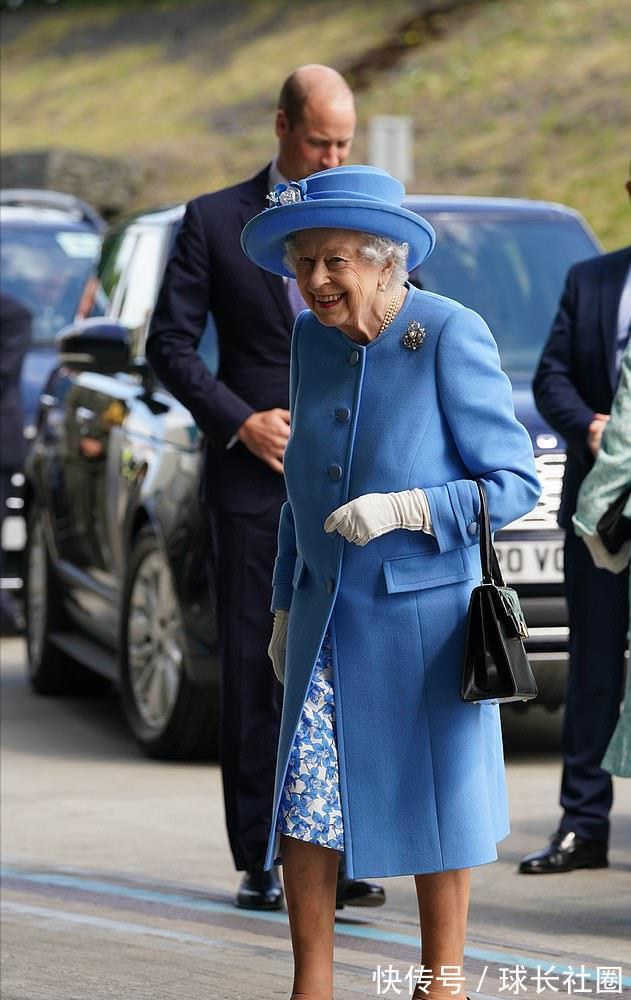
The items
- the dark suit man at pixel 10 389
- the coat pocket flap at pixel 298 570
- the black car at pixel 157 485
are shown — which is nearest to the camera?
the coat pocket flap at pixel 298 570

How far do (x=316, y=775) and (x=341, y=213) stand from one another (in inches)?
42.6

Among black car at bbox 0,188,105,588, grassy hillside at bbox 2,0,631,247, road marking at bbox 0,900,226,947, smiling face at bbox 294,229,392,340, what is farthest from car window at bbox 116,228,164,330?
grassy hillside at bbox 2,0,631,247

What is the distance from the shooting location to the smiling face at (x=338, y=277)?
168 inches

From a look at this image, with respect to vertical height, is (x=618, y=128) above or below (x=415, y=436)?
above

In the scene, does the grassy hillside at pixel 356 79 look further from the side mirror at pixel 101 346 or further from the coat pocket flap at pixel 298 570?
the coat pocket flap at pixel 298 570

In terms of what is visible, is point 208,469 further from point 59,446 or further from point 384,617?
point 59,446

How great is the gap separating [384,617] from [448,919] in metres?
0.59

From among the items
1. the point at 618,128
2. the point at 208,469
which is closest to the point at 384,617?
the point at 208,469

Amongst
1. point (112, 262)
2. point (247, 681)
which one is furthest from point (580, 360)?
point (112, 262)

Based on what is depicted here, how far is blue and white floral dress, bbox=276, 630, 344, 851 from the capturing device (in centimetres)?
427

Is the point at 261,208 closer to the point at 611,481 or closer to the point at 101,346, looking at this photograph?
the point at 611,481

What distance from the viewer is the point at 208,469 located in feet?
20.0

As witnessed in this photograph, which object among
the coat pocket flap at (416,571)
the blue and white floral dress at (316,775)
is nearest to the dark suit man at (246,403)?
the blue and white floral dress at (316,775)

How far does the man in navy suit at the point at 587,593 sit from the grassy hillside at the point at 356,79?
64.3 feet
